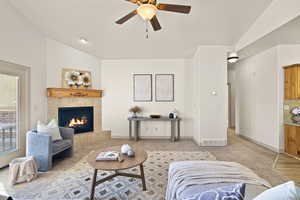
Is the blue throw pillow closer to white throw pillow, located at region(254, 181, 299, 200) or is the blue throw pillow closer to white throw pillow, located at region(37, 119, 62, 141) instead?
white throw pillow, located at region(254, 181, 299, 200)

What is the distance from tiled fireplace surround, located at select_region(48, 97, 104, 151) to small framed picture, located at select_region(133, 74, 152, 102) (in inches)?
51.3

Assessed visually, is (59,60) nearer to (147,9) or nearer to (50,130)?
(50,130)

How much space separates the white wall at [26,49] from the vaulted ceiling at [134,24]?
0.20 meters

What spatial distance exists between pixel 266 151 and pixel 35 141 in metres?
5.24

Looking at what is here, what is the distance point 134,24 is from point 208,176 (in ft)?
11.1

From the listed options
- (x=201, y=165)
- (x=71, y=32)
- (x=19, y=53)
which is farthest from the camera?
(x=71, y=32)

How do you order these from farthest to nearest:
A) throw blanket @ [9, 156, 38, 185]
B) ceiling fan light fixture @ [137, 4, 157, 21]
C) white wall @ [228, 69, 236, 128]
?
white wall @ [228, 69, 236, 128]
throw blanket @ [9, 156, 38, 185]
ceiling fan light fixture @ [137, 4, 157, 21]

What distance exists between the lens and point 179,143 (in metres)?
4.67

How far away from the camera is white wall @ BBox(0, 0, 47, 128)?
2.93 meters

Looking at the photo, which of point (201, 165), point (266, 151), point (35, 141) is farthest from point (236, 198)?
point (266, 151)

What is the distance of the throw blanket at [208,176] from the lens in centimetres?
141

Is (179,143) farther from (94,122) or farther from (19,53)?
(19,53)

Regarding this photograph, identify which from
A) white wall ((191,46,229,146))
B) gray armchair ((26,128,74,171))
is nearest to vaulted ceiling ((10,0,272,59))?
white wall ((191,46,229,146))

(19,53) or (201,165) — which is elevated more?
(19,53)
